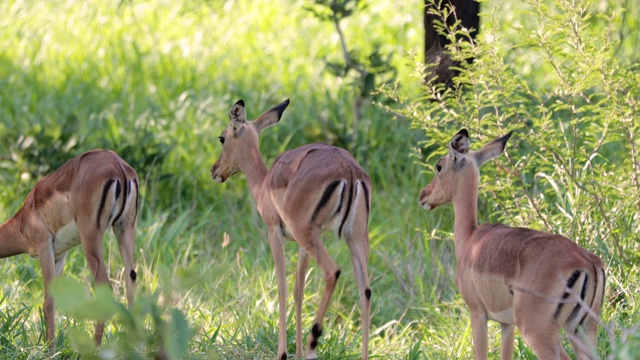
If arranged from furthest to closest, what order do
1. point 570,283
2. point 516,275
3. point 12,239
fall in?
point 12,239, point 516,275, point 570,283

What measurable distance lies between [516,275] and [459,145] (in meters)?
0.75

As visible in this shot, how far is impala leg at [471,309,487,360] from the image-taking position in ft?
13.0

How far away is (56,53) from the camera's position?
9625 millimetres

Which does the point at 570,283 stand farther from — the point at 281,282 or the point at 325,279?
the point at 281,282

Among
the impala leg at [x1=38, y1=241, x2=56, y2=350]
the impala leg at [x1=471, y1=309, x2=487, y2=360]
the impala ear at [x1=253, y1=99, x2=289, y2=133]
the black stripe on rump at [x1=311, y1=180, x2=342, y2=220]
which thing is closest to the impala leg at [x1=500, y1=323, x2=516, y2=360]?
the impala leg at [x1=471, y1=309, x2=487, y2=360]

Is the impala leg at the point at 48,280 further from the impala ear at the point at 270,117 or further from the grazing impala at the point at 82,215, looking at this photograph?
the impala ear at the point at 270,117

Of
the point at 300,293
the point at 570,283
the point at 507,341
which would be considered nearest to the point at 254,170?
the point at 300,293

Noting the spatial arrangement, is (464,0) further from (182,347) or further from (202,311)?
(182,347)

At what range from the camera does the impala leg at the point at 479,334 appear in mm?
3957

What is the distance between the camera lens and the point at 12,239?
5.05m

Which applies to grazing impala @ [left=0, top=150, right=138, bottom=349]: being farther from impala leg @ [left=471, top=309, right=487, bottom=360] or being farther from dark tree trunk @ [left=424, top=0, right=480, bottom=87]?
dark tree trunk @ [left=424, top=0, right=480, bottom=87]

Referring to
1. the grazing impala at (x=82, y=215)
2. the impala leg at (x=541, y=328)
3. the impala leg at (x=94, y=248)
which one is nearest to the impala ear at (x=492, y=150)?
the impala leg at (x=541, y=328)

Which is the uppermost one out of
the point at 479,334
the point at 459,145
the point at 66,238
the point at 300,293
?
the point at 459,145

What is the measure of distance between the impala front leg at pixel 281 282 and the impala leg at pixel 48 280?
3.28 feet
